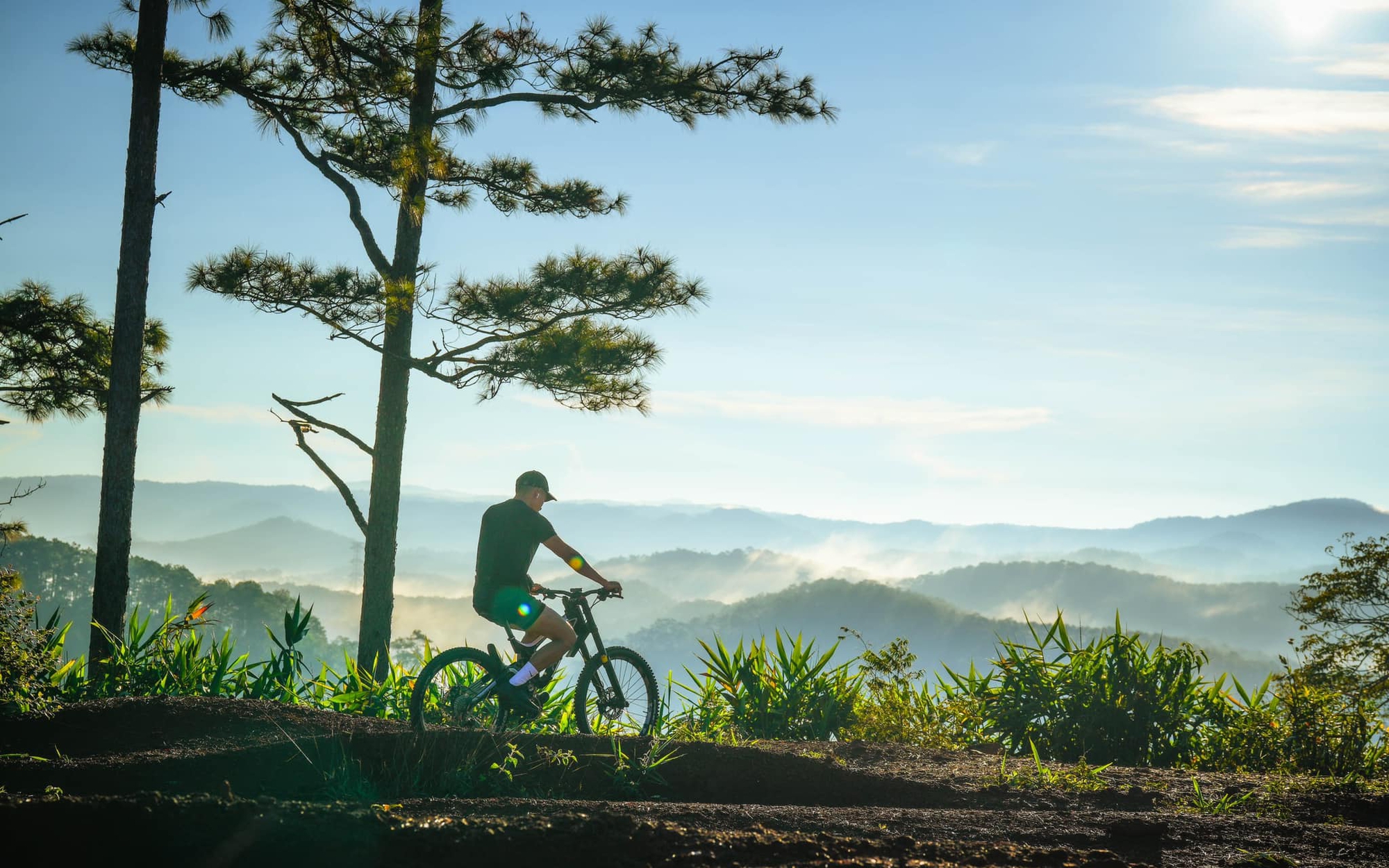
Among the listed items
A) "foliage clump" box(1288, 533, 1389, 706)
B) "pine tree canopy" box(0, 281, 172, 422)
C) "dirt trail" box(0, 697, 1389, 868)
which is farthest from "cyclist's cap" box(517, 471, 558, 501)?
"foliage clump" box(1288, 533, 1389, 706)

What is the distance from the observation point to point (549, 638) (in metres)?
6.25

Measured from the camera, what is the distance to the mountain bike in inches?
238

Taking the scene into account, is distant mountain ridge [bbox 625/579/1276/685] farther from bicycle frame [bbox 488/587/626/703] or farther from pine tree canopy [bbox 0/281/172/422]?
bicycle frame [bbox 488/587/626/703]

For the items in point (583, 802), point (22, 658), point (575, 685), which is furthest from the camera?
point (575, 685)

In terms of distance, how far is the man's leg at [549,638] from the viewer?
6141 mm

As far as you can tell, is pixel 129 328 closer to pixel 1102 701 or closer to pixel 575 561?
pixel 575 561

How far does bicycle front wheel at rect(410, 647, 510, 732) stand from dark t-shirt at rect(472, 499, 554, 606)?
1.28ft

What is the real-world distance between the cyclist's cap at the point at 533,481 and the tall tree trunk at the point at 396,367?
144 inches

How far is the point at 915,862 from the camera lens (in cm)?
327

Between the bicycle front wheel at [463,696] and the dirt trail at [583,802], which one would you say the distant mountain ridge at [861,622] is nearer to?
the bicycle front wheel at [463,696]

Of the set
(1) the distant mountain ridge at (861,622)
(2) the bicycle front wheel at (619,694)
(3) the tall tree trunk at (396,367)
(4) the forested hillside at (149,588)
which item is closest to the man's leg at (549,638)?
(2) the bicycle front wheel at (619,694)

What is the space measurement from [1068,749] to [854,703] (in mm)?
1773

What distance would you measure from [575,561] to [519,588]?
0.42 metres

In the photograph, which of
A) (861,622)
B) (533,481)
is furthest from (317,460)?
(861,622)
